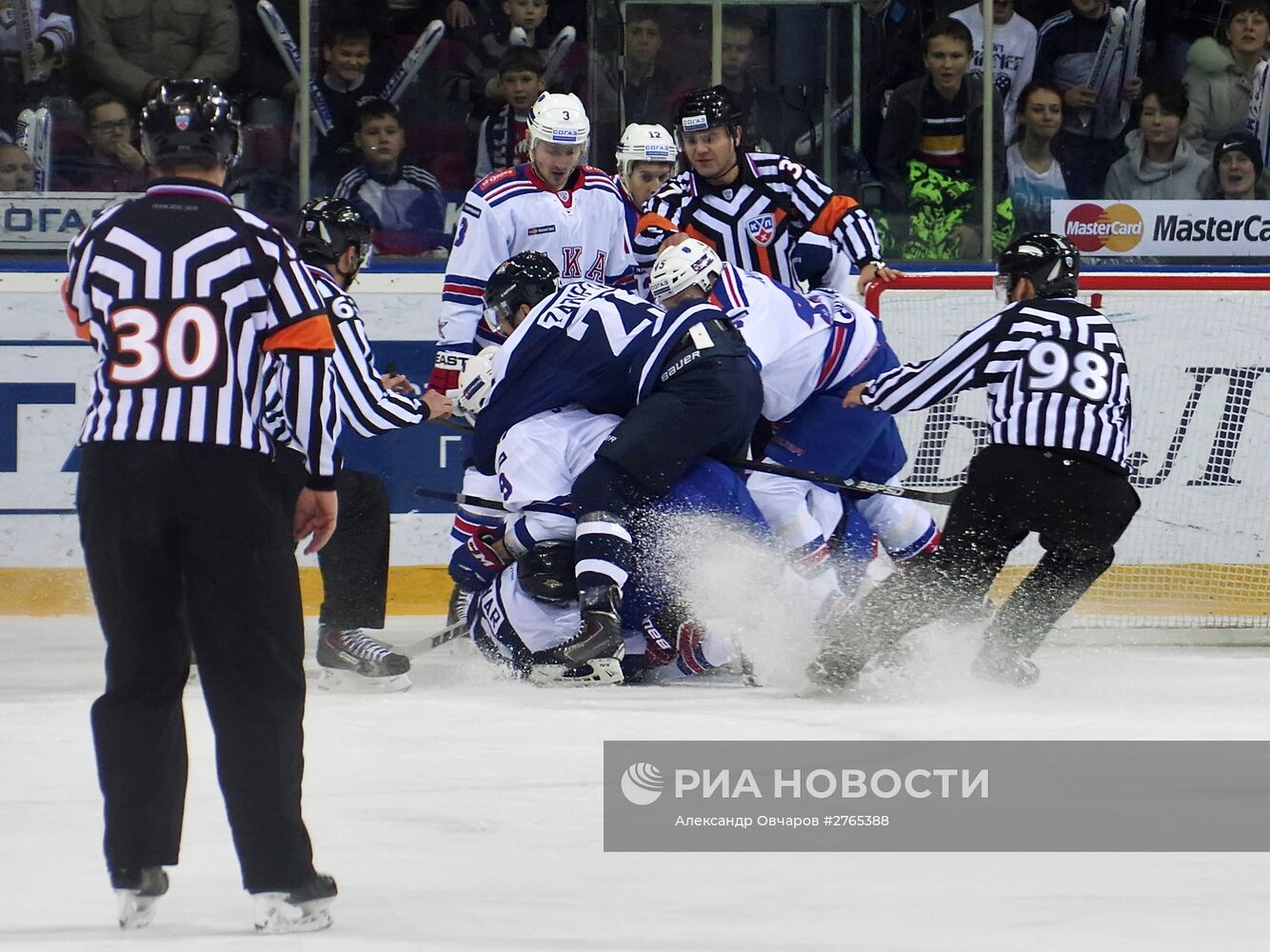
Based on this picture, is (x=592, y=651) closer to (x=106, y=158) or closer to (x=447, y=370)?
(x=447, y=370)

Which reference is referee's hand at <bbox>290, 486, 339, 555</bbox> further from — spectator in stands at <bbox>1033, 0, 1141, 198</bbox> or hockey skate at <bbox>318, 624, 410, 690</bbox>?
spectator in stands at <bbox>1033, 0, 1141, 198</bbox>

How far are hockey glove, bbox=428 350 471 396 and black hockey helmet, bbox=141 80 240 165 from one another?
9.03 ft

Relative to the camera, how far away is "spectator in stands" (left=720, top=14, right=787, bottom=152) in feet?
20.8

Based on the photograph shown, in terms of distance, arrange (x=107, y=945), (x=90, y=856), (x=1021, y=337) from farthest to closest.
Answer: (x=1021, y=337) → (x=90, y=856) → (x=107, y=945)

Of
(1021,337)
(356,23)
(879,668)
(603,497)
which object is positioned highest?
(356,23)

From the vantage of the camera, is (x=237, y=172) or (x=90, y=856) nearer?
(x=90, y=856)

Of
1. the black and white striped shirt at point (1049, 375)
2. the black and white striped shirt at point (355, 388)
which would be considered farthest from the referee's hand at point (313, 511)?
the black and white striped shirt at point (1049, 375)

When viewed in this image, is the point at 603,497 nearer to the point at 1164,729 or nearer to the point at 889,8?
the point at 1164,729

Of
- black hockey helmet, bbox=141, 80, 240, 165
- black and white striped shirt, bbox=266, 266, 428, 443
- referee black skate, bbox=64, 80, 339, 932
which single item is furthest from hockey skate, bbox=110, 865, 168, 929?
black and white striped shirt, bbox=266, 266, 428, 443

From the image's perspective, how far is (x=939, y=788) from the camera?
3449mm

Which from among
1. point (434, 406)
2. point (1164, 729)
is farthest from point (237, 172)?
point (1164, 729)

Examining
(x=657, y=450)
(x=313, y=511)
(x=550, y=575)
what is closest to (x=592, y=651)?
(x=550, y=575)

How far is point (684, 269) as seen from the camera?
5020mm

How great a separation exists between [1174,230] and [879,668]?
2273 mm
